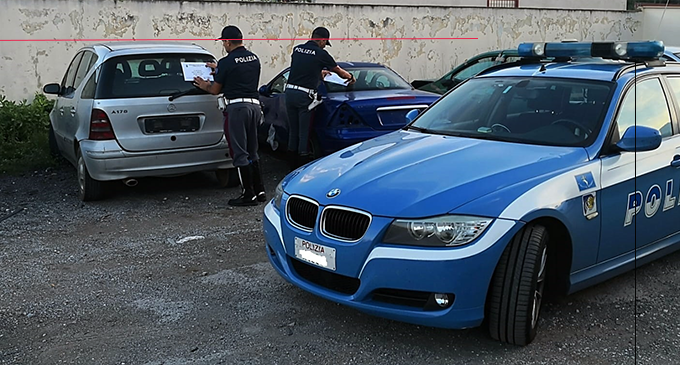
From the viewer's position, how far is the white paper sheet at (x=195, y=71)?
23.9ft

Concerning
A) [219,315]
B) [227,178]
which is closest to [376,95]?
[227,178]

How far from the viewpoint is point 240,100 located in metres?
7.03

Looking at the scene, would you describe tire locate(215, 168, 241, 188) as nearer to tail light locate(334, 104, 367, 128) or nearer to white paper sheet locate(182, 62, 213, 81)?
white paper sheet locate(182, 62, 213, 81)

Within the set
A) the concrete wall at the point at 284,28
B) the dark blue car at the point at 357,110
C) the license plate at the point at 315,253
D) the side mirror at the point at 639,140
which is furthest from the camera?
the concrete wall at the point at 284,28

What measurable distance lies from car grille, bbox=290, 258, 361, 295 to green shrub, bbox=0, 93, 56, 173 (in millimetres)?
6217

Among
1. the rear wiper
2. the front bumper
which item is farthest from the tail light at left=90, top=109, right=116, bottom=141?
the front bumper

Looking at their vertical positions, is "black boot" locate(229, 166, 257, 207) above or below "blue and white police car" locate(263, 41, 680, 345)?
below

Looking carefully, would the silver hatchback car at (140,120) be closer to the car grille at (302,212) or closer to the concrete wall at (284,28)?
the car grille at (302,212)

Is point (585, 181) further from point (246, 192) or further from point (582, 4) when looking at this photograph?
point (582, 4)

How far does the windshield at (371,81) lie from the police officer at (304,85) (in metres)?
0.33

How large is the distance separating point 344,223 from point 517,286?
95cm

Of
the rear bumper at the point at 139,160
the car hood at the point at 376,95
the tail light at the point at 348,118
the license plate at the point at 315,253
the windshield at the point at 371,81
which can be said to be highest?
the windshield at the point at 371,81

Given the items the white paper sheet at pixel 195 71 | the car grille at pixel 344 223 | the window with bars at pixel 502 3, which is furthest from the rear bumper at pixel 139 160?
the window with bars at pixel 502 3

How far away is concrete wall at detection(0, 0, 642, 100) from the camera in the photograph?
1109cm
